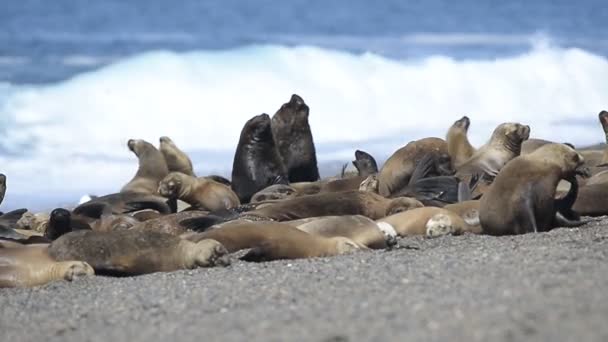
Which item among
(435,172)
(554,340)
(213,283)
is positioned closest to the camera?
(554,340)

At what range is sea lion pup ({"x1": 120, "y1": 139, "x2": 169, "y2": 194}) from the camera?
14.6 metres

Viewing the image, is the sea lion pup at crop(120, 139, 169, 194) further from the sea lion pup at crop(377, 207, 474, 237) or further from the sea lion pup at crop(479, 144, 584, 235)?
the sea lion pup at crop(479, 144, 584, 235)

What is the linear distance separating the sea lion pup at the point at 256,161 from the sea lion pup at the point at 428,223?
5092 millimetres

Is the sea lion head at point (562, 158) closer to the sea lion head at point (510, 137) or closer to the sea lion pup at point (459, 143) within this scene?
the sea lion head at point (510, 137)

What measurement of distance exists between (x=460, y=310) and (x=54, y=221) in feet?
20.2

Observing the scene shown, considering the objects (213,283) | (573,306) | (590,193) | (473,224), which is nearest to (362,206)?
(473,224)

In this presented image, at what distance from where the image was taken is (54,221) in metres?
10.2

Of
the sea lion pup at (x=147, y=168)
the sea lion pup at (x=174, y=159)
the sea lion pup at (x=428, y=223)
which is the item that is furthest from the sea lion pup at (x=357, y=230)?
the sea lion pup at (x=174, y=159)

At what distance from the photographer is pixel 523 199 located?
8805 mm

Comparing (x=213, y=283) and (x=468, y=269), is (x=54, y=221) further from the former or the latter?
(x=468, y=269)

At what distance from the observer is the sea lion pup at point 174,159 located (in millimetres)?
15644

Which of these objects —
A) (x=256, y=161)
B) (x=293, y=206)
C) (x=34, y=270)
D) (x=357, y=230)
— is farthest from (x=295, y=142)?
(x=34, y=270)

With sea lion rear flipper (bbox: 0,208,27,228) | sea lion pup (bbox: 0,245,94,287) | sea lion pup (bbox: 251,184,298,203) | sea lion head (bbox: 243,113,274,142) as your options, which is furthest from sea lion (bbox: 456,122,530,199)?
sea lion pup (bbox: 0,245,94,287)

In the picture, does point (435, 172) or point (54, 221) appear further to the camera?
point (435, 172)
